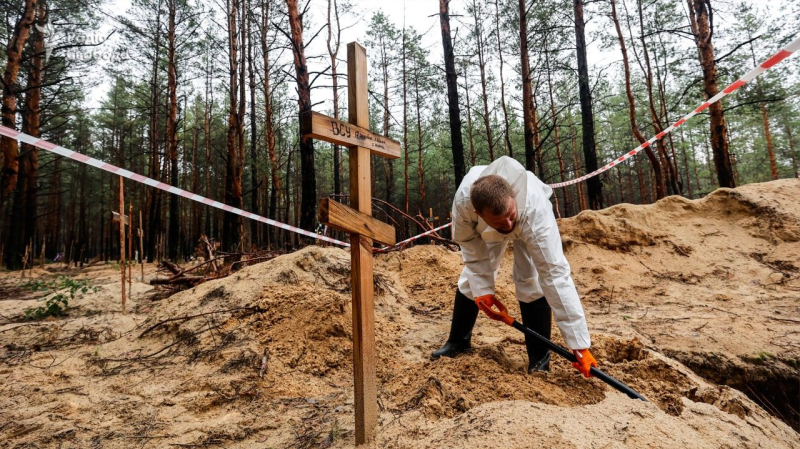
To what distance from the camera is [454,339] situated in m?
2.86

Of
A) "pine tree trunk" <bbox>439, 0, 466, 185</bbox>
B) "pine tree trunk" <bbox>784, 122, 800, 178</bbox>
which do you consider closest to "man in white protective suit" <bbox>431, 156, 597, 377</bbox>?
"pine tree trunk" <bbox>439, 0, 466, 185</bbox>

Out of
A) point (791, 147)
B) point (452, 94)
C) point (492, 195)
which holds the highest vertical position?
point (791, 147)

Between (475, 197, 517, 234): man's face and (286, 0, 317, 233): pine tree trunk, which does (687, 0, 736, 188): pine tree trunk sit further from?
(286, 0, 317, 233): pine tree trunk

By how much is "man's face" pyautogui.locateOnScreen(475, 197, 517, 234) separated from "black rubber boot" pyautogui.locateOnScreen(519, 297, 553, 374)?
795mm

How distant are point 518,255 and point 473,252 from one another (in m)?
0.37

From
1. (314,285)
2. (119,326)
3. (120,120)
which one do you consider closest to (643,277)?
(314,285)

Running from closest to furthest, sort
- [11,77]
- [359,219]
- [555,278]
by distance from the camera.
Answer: [359,219]
[555,278]
[11,77]

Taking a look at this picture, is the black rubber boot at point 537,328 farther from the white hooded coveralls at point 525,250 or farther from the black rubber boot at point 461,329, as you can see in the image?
the black rubber boot at point 461,329

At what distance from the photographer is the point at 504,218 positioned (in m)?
2.02

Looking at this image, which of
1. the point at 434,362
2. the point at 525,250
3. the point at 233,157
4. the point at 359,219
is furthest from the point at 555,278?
the point at 233,157

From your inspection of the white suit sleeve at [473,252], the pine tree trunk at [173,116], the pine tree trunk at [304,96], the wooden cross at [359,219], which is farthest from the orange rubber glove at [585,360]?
the pine tree trunk at [173,116]

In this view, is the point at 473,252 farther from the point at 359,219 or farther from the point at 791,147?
the point at 791,147

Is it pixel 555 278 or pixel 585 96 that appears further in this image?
pixel 585 96

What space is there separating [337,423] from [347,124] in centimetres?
175
